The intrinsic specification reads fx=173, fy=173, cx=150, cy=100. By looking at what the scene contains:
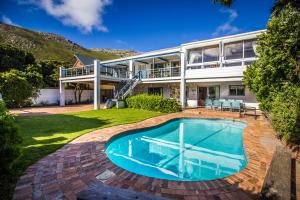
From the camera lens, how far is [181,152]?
7234 mm

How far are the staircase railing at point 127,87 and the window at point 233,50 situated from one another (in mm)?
9977

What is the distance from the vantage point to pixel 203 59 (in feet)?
58.4

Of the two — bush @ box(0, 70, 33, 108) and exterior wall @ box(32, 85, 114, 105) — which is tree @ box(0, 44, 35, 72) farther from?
bush @ box(0, 70, 33, 108)

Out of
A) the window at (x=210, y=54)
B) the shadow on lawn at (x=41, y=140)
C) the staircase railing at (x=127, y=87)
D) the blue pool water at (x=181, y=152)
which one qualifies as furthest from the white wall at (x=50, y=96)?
the window at (x=210, y=54)

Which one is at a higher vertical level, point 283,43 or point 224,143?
point 283,43

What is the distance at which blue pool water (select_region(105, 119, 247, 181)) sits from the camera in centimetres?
563

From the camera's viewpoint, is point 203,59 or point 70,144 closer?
point 70,144

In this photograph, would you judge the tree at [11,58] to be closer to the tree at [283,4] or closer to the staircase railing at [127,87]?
the staircase railing at [127,87]

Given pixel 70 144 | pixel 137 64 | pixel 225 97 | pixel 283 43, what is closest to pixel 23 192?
pixel 70 144

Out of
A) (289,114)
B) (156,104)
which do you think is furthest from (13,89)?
(289,114)

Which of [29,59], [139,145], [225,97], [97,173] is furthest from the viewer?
[29,59]

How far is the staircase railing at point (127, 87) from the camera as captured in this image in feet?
64.0

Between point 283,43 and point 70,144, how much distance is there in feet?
34.2

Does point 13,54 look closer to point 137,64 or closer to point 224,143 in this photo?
point 137,64
